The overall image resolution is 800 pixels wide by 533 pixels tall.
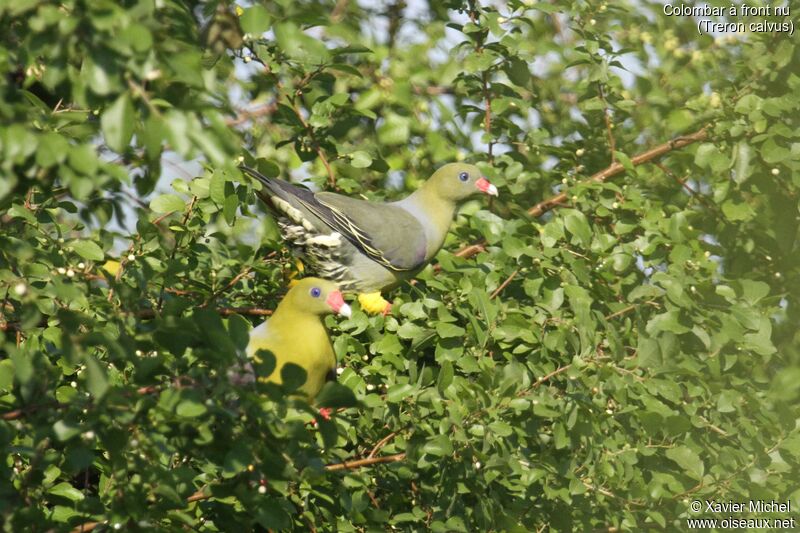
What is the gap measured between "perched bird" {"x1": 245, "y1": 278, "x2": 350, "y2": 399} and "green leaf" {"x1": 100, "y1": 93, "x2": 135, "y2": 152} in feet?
6.33

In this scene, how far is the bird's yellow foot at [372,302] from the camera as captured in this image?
4871 millimetres

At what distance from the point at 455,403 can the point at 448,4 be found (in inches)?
92.4

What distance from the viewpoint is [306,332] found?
13.2ft

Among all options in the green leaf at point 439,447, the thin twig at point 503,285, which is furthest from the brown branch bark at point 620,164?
the green leaf at point 439,447

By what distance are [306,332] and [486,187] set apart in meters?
1.47

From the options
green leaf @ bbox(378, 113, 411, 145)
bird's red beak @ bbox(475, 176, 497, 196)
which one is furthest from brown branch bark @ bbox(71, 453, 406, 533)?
green leaf @ bbox(378, 113, 411, 145)

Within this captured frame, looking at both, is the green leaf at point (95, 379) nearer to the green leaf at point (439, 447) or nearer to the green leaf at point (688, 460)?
the green leaf at point (439, 447)

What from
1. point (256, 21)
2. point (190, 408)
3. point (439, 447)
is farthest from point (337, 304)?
point (190, 408)

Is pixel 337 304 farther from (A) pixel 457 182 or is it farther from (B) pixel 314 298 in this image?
(A) pixel 457 182

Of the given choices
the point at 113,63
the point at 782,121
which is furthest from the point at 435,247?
the point at 113,63

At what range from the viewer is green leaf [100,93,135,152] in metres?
2.07

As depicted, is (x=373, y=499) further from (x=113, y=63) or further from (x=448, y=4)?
(x=448, y=4)

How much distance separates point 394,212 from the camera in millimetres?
5250

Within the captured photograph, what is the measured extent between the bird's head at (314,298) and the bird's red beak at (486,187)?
1.15 metres
